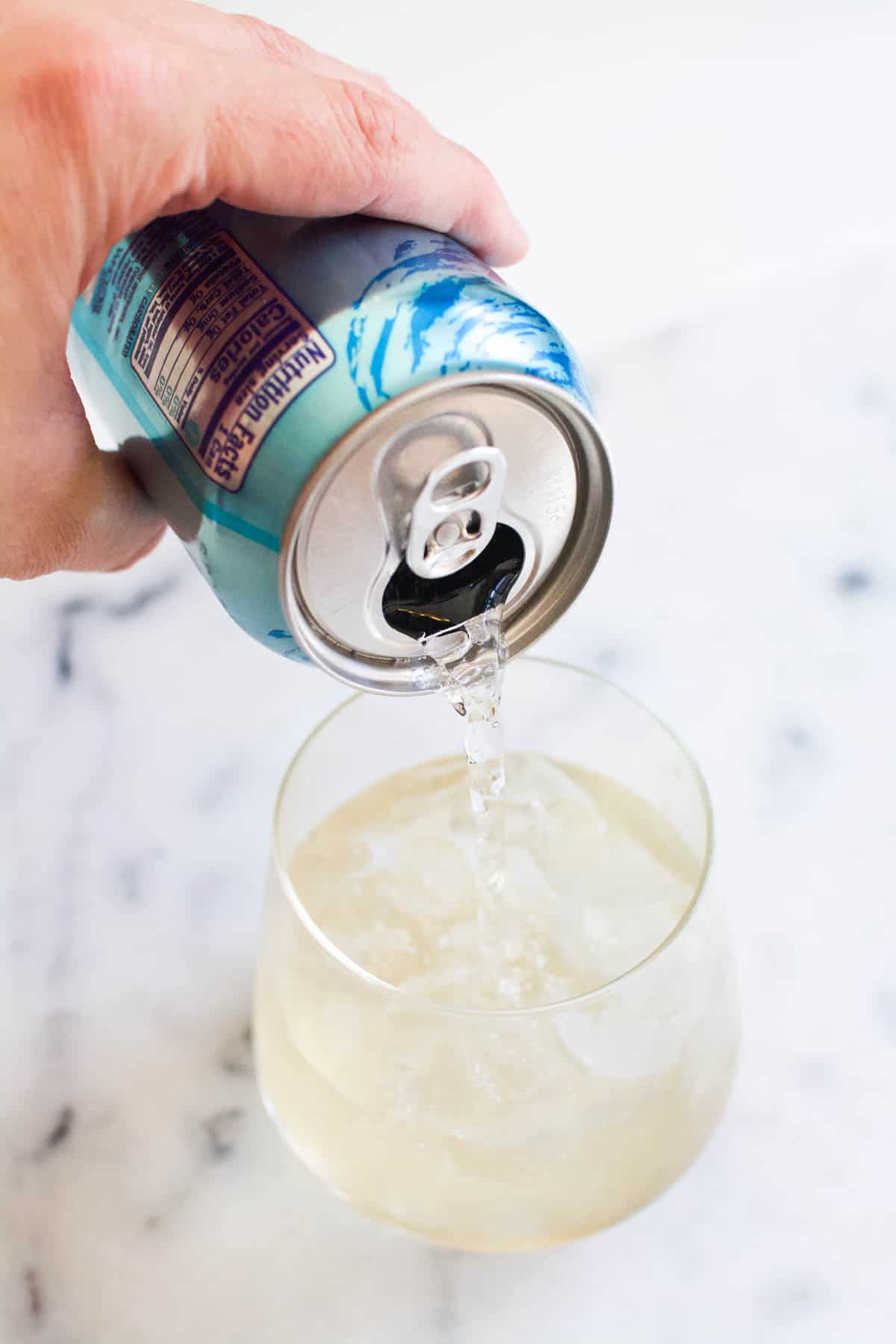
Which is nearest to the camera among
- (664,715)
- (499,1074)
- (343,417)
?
(343,417)

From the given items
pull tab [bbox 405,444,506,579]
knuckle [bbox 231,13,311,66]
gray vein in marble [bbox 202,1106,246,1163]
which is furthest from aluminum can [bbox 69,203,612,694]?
gray vein in marble [bbox 202,1106,246,1163]

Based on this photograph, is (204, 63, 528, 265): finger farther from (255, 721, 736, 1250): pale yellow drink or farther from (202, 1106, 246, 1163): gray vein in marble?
(202, 1106, 246, 1163): gray vein in marble

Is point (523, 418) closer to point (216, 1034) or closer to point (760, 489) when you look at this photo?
point (216, 1034)

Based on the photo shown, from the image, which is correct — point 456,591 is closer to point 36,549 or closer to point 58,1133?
point 36,549

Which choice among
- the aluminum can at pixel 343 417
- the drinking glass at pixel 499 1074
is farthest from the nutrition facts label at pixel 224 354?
the drinking glass at pixel 499 1074

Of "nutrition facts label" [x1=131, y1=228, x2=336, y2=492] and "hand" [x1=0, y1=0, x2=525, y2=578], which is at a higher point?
"hand" [x1=0, y1=0, x2=525, y2=578]

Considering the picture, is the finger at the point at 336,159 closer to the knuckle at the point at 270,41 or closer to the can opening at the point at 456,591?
the knuckle at the point at 270,41

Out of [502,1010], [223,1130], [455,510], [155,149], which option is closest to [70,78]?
[155,149]
